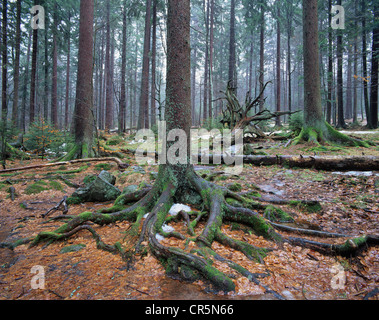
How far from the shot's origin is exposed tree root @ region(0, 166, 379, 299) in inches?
97.5

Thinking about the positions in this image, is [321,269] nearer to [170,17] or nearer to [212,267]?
[212,267]

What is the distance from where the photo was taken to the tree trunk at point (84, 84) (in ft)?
27.8

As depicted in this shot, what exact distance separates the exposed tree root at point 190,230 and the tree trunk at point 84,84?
547cm

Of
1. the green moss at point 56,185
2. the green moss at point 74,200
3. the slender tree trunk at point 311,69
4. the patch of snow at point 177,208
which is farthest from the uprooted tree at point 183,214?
the slender tree trunk at point 311,69

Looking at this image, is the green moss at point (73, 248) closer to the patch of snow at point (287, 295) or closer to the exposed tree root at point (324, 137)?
the patch of snow at point (287, 295)

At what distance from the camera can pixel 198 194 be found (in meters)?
4.18

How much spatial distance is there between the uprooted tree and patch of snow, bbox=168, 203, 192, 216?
10cm

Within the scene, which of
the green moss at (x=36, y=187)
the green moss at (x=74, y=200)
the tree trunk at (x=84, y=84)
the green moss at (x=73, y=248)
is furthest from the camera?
the tree trunk at (x=84, y=84)

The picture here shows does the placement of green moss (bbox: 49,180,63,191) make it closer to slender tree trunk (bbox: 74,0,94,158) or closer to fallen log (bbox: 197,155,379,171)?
slender tree trunk (bbox: 74,0,94,158)

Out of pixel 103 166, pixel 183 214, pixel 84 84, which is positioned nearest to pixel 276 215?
pixel 183 214

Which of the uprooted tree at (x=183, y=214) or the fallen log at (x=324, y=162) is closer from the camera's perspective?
the uprooted tree at (x=183, y=214)

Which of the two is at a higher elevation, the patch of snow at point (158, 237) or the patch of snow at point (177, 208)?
the patch of snow at point (177, 208)

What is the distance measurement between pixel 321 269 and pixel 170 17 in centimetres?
466
